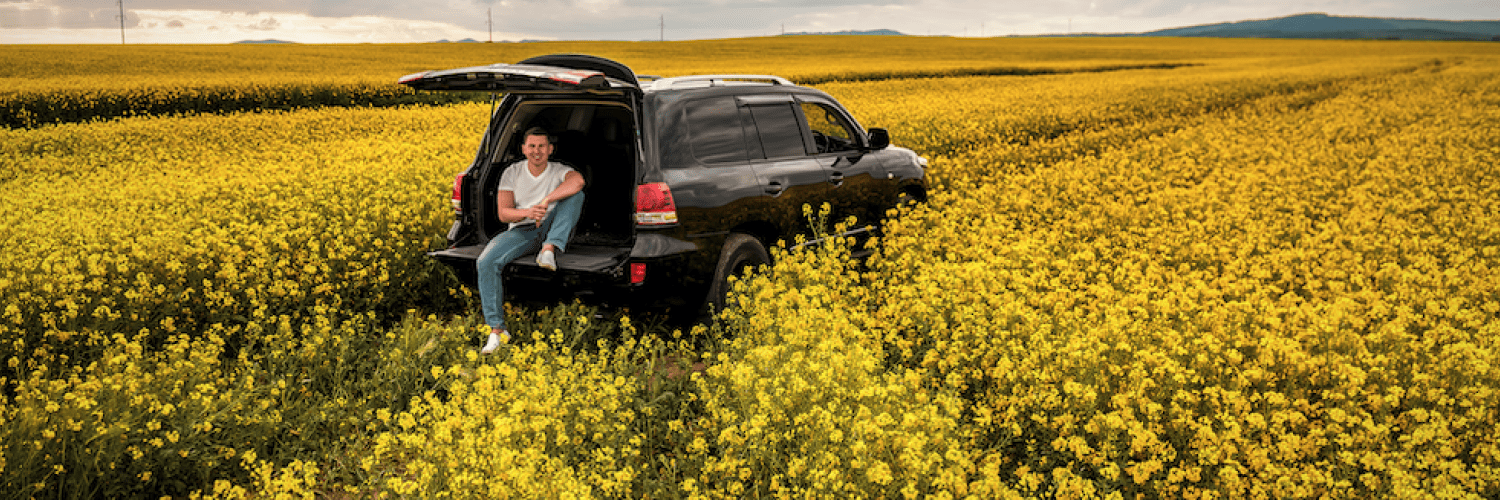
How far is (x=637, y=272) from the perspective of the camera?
17.2 feet

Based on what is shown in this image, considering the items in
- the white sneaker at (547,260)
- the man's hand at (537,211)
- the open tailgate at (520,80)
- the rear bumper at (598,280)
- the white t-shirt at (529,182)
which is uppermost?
the open tailgate at (520,80)

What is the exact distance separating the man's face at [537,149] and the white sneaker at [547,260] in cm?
72

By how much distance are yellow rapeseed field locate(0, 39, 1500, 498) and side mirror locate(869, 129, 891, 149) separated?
0.64 m

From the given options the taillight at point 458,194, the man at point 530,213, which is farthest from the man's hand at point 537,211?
the taillight at point 458,194

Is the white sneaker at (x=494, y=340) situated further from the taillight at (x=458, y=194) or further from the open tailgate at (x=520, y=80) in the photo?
the open tailgate at (x=520, y=80)

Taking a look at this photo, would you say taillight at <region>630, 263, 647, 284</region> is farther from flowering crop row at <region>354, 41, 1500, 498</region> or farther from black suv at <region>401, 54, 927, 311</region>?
flowering crop row at <region>354, 41, 1500, 498</region>

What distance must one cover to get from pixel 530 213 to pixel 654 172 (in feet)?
2.96

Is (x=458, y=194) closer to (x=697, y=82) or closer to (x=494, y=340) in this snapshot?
(x=494, y=340)

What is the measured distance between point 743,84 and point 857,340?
230 cm

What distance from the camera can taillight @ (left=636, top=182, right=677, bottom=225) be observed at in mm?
5289

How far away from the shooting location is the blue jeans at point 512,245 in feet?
18.1

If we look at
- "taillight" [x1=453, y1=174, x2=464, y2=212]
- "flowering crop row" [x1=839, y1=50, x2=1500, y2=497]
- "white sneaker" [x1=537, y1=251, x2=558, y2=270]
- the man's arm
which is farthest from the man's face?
"flowering crop row" [x1=839, y1=50, x2=1500, y2=497]

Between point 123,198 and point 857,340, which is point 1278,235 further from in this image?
point 123,198

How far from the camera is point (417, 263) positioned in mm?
6785
